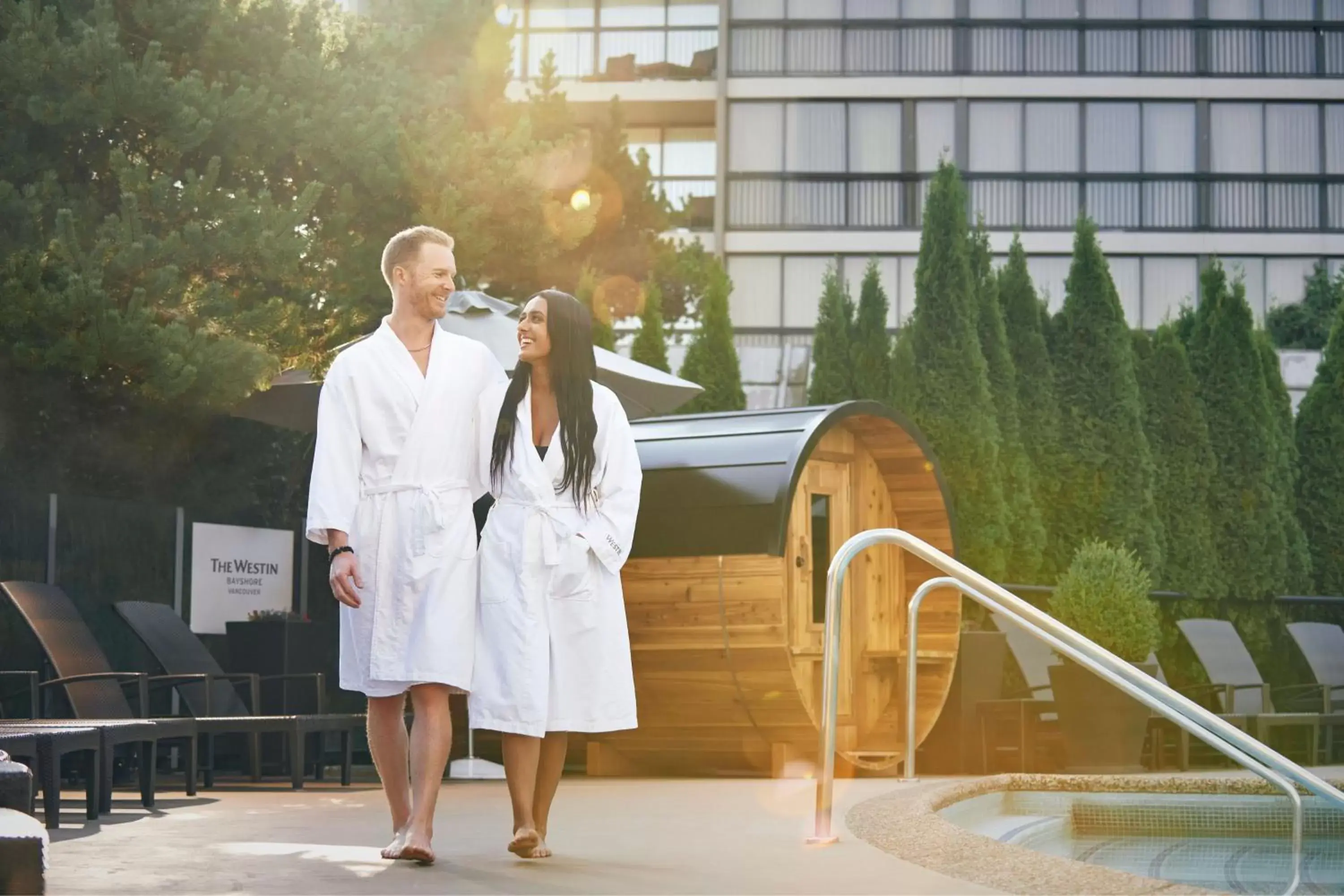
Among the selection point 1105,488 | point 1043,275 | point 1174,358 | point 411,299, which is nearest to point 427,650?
point 411,299

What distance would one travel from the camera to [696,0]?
32344 millimetres

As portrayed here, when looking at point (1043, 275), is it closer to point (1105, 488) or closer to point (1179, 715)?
point (1105, 488)

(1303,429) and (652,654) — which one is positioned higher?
(1303,429)

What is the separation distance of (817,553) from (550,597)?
6132 mm

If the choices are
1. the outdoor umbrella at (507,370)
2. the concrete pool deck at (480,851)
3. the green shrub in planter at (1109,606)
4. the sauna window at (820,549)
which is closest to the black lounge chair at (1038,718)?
the green shrub in planter at (1109,606)

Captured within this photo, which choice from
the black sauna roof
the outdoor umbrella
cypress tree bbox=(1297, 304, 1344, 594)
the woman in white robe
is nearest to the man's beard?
the woman in white robe

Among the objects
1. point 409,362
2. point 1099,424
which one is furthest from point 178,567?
point 1099,424

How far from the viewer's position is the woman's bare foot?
481cm

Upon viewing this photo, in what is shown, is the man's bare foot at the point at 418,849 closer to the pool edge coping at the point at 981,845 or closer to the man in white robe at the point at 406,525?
the man in white robe at the point at 406,525

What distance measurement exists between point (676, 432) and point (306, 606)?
3769mm

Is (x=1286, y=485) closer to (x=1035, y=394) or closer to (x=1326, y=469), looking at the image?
(x=1326, y=469)

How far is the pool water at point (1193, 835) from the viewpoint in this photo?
26.5ft

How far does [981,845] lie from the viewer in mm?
4941

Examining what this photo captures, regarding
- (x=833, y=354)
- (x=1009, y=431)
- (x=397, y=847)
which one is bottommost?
(x=397, y=847)
